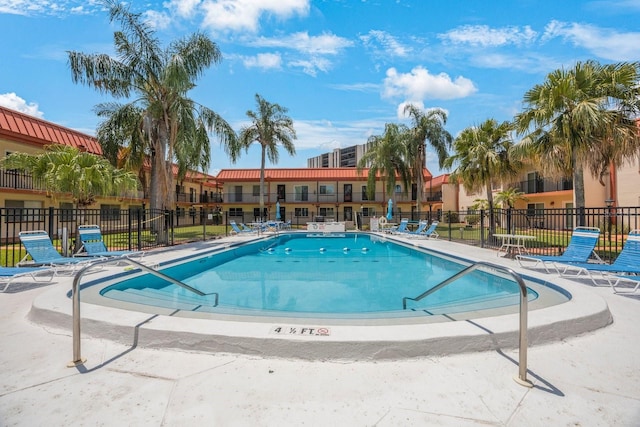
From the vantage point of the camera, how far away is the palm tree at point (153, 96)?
1345 cm

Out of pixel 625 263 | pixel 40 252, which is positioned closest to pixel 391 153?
pixel 625 263

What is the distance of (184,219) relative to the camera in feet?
116

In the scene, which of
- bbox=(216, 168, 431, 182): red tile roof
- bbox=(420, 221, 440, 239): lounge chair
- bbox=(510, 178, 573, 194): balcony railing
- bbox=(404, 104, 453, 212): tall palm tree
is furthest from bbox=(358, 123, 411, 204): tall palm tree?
bbox=(510, 178, 573, 194): balcony railing

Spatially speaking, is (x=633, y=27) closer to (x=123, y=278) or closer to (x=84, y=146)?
(x=123, y=278)

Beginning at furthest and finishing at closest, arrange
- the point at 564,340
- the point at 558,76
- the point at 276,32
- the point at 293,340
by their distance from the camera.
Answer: the point at 276,32
the point at 558,76
the point at 564,340
the point at 293,340

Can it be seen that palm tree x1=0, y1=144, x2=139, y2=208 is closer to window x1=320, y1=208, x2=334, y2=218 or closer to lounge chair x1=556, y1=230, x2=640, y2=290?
lounge chair x1=556, y1=230, x2=640, y2=290

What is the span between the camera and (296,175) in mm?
34500

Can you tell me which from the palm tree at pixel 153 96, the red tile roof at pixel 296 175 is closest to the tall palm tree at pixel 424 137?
the red tile roof at pixel 296 175

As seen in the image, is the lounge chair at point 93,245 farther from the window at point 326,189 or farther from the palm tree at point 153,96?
the window at point 326,189

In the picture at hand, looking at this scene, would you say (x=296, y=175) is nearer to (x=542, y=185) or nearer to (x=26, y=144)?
(x=26, y=144)

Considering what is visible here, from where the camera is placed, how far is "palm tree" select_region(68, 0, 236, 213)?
13.4 meters

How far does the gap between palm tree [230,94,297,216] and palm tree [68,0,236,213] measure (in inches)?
383

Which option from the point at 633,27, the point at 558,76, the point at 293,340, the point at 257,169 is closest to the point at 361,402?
the point at 293,340

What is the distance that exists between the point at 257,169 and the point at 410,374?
115 feet
